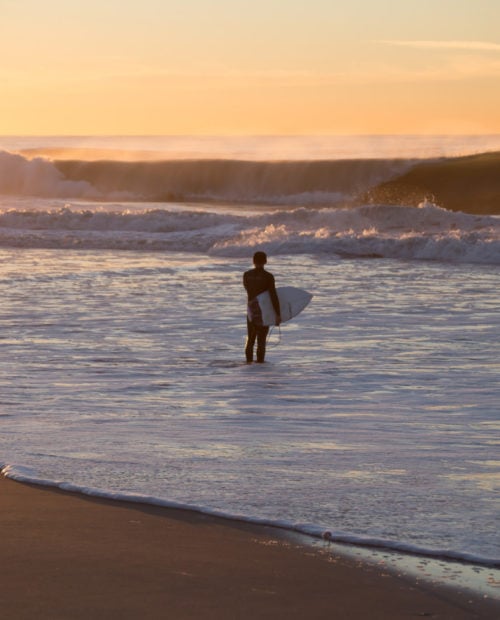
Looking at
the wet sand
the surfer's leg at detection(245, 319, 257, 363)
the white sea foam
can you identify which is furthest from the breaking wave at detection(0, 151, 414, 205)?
the white sea foam

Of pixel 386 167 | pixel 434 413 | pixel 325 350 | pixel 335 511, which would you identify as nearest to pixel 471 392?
pixel 434 413

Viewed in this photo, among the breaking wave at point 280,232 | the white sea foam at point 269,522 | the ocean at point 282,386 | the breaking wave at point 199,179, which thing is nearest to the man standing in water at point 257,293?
the ocean at point 282,386

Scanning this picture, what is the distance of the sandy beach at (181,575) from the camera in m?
4.58

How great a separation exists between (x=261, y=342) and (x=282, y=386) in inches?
69.7

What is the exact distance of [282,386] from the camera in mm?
10805

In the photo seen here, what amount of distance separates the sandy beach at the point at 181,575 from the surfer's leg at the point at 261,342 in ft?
21.3

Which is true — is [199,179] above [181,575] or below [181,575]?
above

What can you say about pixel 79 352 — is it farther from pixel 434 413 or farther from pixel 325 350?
pixel 434 413

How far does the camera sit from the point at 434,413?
30.1ft

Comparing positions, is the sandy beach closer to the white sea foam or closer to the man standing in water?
the white sea foam

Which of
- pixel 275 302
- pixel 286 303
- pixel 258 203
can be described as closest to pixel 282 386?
pixel 275 302

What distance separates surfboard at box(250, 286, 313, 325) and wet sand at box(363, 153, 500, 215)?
Answer: 33.1m

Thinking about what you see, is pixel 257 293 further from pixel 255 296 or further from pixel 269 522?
pixel 269 522

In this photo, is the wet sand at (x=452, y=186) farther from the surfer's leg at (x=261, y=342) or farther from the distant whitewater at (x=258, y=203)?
the surfer's leg at (x=261, y=342)
